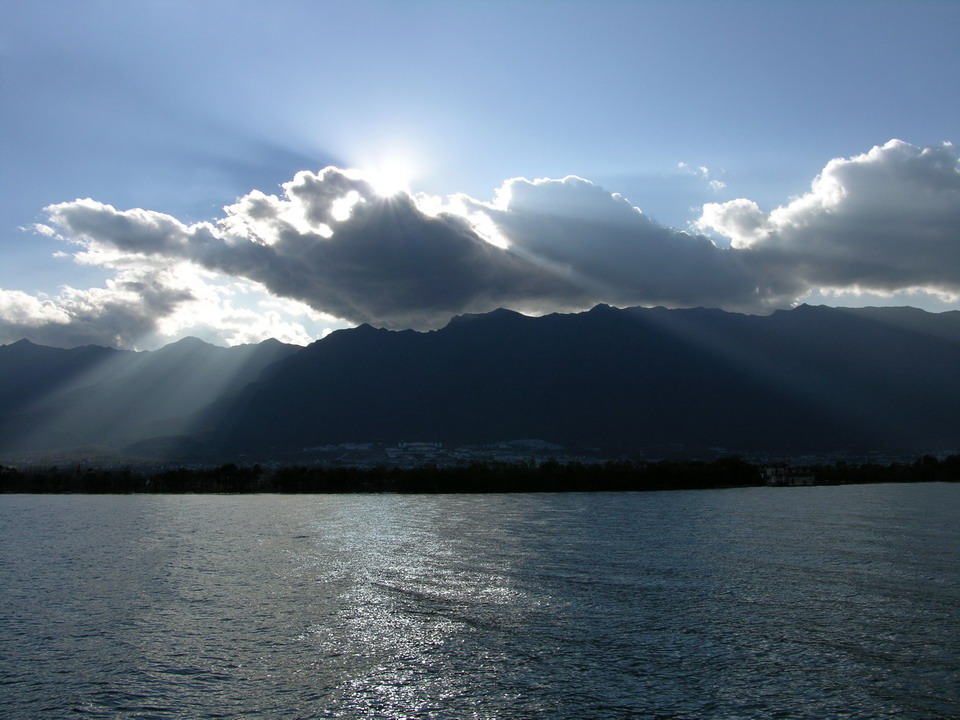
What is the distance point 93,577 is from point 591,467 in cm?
15128

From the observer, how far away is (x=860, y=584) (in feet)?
141

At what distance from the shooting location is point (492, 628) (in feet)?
110

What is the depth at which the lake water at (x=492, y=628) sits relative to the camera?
81.0 feet

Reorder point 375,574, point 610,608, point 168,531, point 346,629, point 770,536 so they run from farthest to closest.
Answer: point 168,531 < point 770,536 < point 375,574 < point 610,608 < point 346,629

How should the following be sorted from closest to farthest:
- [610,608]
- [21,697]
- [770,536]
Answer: [21,697] → [610,608] → [770,536]

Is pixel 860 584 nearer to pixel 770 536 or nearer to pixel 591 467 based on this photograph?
pixel 770 536

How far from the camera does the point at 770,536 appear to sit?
7019cm

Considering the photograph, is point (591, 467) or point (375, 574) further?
point (591, 467)

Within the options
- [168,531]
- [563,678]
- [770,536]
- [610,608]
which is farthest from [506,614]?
[168,531]

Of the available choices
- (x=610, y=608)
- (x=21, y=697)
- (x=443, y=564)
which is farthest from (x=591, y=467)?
(x=21, y=697)

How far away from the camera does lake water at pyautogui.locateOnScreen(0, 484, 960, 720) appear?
81.0 feet

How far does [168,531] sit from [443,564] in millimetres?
46951

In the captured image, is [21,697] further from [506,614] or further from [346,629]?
[506,614]

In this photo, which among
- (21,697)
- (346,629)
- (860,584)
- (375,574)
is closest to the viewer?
(21,697)
